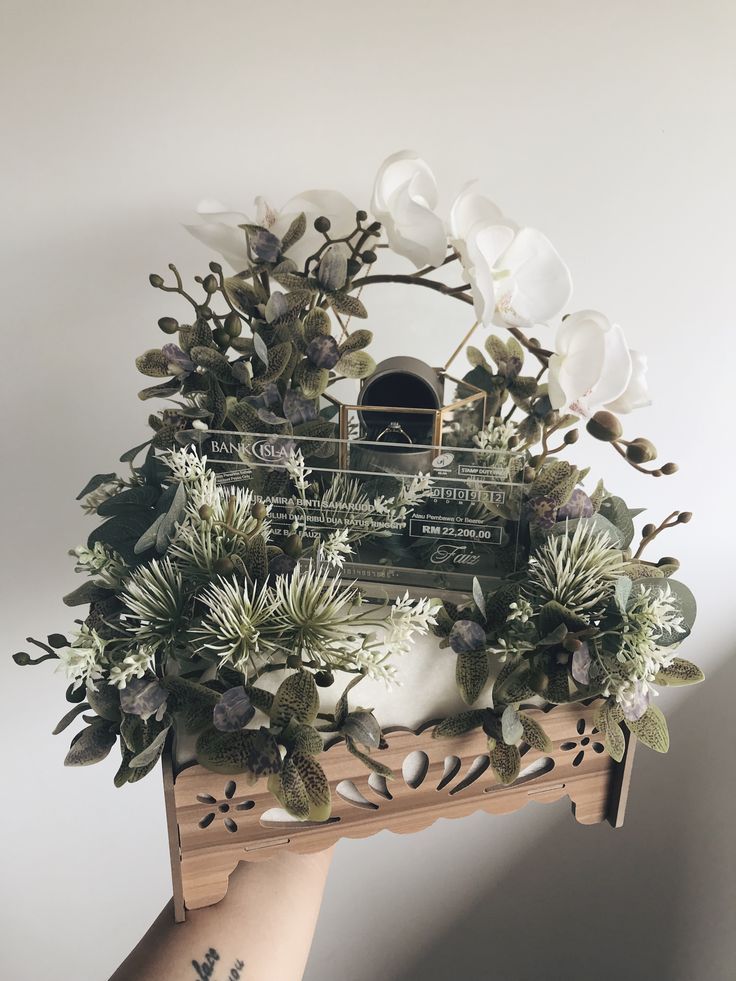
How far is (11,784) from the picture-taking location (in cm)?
110

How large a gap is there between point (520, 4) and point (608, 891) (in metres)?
1.40

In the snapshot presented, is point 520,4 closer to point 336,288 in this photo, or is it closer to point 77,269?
point 336,288

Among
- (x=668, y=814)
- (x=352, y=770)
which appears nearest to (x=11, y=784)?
(x=352, y=770)

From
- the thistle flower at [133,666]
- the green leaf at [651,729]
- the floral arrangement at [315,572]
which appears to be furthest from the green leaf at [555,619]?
the thistle flower at [133,666]

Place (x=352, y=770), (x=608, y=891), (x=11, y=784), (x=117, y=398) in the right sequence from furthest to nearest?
(x=608, y=891) < (x=11, y=784) < (x=117, y=398) < (x=352, y=770)

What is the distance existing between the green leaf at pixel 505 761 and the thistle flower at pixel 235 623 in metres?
0.23

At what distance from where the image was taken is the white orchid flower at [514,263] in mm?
646

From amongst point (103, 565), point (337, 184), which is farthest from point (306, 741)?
point (337, 184)

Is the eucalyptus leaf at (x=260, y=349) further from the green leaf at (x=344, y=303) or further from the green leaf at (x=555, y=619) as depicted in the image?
the green leaf at (x=555, y=619)

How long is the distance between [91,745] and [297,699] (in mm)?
177

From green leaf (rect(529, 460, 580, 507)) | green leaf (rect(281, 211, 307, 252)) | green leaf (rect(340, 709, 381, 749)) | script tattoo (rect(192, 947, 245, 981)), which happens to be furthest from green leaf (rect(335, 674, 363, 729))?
green leaf (rect(281, 211, 307, 252))

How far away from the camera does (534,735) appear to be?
23.6 inches

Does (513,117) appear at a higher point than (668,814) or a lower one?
higher

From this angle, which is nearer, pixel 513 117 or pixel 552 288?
pixel 552 288
